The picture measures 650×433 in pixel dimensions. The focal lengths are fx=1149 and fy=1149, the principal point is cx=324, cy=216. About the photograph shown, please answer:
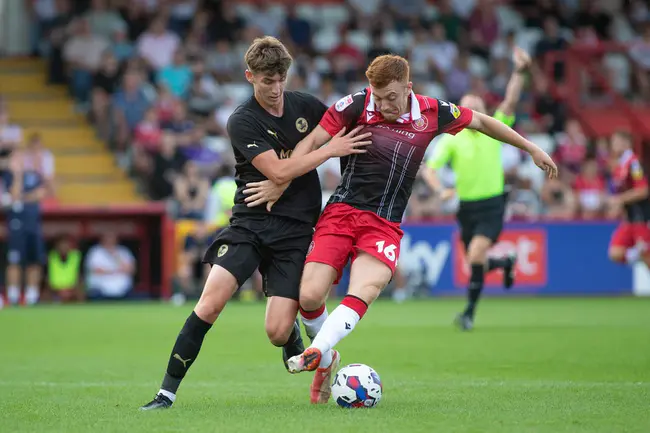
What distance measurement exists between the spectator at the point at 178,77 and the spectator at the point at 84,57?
1274mm

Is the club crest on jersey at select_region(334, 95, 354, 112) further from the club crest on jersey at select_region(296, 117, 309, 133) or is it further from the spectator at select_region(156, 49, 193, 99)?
the spectator at select_region(156, 49, 193, 99)

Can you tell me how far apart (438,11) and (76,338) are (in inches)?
630

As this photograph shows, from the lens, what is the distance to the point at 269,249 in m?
7.30

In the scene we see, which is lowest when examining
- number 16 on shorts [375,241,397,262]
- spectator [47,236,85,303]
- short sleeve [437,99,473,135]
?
spectator [47,236,85,303]

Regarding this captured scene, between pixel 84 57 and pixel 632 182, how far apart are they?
11385 mm

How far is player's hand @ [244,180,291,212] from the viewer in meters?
7.18

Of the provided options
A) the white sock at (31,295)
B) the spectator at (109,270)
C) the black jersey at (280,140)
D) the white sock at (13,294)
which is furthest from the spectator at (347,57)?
the black jersey at (280,140)

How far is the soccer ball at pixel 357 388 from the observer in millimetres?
6891

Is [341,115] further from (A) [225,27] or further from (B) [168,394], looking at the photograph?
(A) [225,27]

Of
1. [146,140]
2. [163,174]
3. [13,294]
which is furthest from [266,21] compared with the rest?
[13,294]

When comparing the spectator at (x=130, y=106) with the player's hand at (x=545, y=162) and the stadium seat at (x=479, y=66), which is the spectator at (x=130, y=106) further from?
the player's hand at (x=545, y=162)

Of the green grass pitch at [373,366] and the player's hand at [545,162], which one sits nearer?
the green grass pitch at [373,366]

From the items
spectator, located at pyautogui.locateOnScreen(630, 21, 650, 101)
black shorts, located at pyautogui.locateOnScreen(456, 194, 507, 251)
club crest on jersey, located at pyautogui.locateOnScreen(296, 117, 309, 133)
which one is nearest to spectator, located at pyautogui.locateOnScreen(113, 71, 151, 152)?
black shorts, located at pyautogui.locateOnScreen(456, 194, 507, 251)

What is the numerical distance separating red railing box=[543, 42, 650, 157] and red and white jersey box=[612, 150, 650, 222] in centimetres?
826
